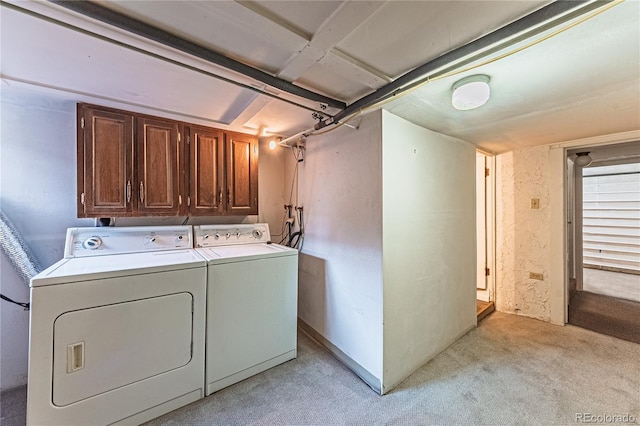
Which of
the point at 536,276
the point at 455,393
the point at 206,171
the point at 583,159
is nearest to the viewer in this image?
the point at 455,393

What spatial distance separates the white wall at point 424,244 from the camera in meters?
1.81

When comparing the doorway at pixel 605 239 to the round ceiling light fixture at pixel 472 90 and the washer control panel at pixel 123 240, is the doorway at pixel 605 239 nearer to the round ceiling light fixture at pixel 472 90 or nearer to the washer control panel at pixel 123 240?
the round ceiling light fixture at pixel 472 90

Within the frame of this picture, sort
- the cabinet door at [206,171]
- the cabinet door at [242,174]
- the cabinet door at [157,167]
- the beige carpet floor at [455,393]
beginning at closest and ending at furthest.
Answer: the beige carpet floor at [455,393] < the cabinet door at [157,167] < the cabinet door at [206,171] < the cabinet door at [242,174]

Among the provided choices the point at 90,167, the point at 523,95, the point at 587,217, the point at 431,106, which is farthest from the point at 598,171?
the point at 90,167

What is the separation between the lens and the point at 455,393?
1.74m

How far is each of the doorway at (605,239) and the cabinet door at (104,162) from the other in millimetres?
4759

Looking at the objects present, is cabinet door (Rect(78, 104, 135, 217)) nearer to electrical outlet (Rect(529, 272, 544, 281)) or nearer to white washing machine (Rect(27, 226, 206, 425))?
white washing machine (Rect(27, 226, 206, 425))

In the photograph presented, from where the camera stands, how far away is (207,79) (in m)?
1.51

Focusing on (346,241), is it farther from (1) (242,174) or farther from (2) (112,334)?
(2) (112,334)

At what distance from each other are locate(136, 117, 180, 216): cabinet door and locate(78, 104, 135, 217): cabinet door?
7cm

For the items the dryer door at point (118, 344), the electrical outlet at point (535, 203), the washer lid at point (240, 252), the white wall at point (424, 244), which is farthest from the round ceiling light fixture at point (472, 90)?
the electrical outlet at point (535, 203)

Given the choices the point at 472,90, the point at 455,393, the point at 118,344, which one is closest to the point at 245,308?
the point at 118,344

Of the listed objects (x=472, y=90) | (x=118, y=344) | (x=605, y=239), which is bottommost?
(x=118, y=344)

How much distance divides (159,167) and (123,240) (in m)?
0.65
